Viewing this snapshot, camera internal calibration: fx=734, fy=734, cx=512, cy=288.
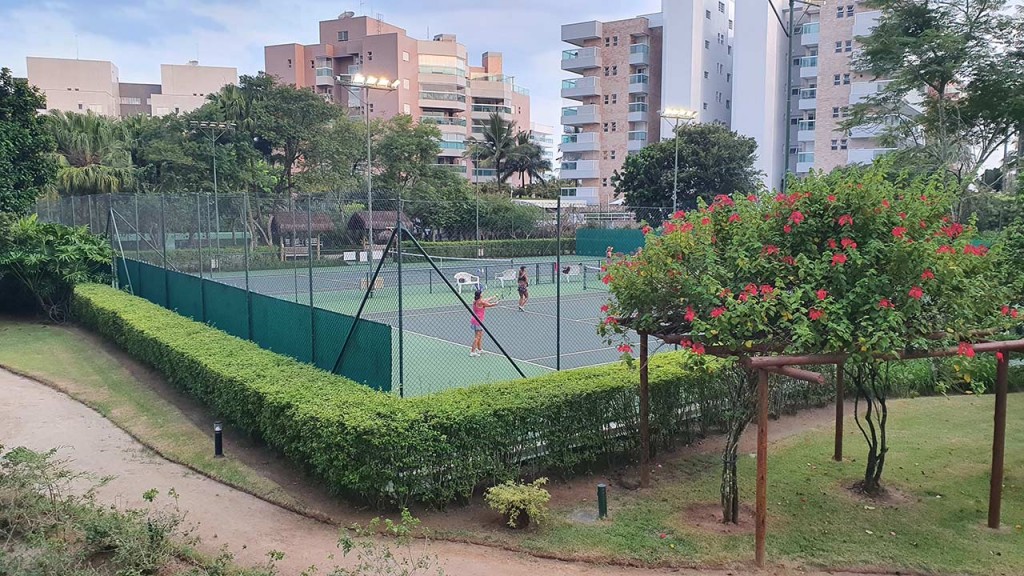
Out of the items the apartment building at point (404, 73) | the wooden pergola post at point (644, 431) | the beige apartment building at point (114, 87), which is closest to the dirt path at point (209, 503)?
the wooden pergola post at point (644, 431)

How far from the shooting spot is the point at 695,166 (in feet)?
148

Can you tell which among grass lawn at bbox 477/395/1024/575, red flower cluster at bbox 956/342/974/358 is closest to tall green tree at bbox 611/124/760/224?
grass lawn at bbox 477/395/1024/575

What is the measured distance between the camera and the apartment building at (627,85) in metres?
58.8

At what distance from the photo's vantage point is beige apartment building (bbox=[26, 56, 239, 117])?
93.1 meters

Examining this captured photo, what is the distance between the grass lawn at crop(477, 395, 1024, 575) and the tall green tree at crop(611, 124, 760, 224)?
3538 centimetres

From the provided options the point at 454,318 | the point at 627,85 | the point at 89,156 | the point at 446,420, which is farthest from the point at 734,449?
the point at 627,85

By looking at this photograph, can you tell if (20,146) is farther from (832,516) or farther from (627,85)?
(627,85)

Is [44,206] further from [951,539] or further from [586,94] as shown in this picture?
[586,94]

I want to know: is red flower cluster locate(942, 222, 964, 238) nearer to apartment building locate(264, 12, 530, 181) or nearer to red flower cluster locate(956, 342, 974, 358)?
red flower cluster locate(956, 342, 974, 358)

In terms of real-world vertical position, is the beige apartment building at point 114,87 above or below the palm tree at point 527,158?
above

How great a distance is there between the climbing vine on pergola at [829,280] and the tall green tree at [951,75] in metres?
21.1

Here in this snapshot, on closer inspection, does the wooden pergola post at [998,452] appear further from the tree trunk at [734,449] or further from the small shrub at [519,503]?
the small shrub at [519,503]

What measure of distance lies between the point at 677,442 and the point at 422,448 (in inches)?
152

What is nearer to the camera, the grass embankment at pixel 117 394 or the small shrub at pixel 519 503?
the small shrub at pixel 519 503
